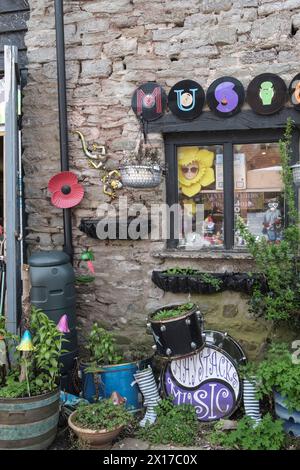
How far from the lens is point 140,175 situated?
416cm

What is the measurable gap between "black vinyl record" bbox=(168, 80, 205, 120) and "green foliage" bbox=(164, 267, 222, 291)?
143 centimetres

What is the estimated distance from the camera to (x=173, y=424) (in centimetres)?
369

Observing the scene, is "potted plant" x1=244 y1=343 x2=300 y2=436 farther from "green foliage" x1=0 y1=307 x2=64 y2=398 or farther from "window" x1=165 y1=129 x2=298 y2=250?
"green foliage" x1=0 y1=307 x2=64 y2=398

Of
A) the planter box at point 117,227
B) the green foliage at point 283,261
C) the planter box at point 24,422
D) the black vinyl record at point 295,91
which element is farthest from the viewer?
the planter box at point 117,227

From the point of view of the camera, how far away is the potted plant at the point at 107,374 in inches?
156

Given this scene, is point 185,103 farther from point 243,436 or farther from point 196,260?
point 243,436

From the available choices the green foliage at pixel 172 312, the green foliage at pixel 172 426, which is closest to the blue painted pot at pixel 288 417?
the green foliage at pixel 172 426

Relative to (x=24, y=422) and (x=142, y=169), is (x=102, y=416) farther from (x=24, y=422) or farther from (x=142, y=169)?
(x=142, y=169)

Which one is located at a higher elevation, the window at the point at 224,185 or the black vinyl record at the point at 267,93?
the black vinyl record at the point at 267,93

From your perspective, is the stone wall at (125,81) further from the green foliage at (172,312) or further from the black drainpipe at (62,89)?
the green foliage at (172,312)

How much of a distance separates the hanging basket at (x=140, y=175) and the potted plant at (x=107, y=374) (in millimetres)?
1320

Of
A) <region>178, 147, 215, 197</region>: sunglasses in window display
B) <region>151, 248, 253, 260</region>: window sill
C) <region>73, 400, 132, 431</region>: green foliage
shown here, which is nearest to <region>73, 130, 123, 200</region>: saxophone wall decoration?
<region>178, 147, 215, 197</region>: sunglasses in window display
